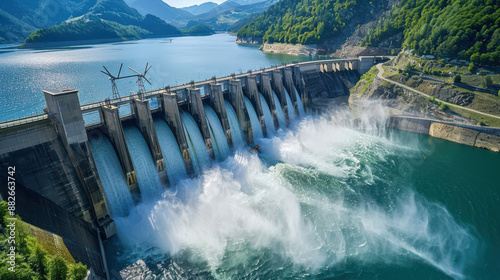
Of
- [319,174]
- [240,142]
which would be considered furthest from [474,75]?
[240,142]

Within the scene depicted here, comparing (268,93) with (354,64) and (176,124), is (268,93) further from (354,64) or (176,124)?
(354,64)

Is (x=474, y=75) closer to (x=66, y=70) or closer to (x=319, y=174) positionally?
(x=319, y=174)

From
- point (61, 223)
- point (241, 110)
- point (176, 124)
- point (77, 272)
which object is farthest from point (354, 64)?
point (77, 272)

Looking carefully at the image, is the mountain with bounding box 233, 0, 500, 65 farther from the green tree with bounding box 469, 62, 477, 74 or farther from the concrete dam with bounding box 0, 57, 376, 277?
the concrete dam with bounding box 0, 57, 376, 277

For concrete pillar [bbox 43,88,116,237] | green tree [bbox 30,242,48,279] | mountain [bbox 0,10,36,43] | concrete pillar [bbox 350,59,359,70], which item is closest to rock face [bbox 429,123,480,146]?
concrete pillar [bbox 350,59,359,70]

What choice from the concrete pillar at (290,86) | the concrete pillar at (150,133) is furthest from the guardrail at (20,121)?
the concrete pillar at (290,86)

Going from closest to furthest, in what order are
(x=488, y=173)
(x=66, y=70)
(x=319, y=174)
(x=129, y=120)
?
(x=129, y=120), (x=319, y=174), (x=488, y=173), (x=66, y=70)
